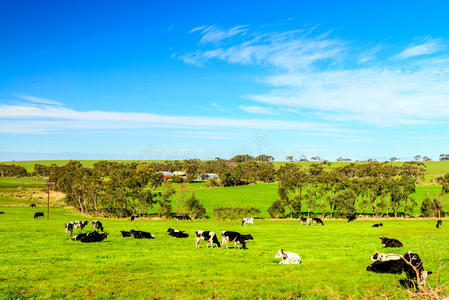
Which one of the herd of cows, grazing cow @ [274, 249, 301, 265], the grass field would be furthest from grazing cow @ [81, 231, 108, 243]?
grazing cow @ [274, 249, 301, 265]

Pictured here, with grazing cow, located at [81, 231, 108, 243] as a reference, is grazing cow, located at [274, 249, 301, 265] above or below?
above

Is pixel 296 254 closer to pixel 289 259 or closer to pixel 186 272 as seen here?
pixel 289 259

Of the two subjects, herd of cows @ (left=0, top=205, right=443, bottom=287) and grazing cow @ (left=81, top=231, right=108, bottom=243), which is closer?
herd of cows @ (left=0, top=205, right=443, bottom=287)

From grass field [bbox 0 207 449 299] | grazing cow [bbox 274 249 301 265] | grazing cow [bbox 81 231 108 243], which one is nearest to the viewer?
grass field [bbox 0 207 449 299]

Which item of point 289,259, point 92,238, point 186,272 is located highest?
point 186,272

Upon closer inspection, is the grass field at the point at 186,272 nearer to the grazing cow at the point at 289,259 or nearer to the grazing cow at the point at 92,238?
the grazing cow at the point at 289,259

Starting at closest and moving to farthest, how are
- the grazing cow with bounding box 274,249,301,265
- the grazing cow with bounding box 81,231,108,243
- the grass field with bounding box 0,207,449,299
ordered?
1. the grass field with bounding box 0,207,449,299
2. the grazing cow with bounding box 274,249,301,265
3. the grazing cow with bounding box 81,231,108,243

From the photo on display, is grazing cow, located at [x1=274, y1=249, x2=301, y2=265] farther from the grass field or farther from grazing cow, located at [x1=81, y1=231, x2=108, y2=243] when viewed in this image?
grazing cow, located at [x1=81, y1=231, x2=108, y2=243]

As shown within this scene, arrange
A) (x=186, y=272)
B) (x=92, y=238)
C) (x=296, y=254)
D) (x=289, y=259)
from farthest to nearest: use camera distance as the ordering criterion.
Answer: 1. (x=92, y=238)
2. (x=296, y=254)
3. (x=289, y=259)
4. (x=186, y=272)

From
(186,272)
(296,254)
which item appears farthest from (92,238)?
(296,254)

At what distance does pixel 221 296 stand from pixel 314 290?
4.10 metres

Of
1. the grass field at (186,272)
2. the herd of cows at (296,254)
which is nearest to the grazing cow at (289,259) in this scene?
the herd of cows at (296,254)

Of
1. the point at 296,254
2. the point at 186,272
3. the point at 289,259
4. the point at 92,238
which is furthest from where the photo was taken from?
the point at 92,238

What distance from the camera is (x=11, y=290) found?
13055 millimetres
